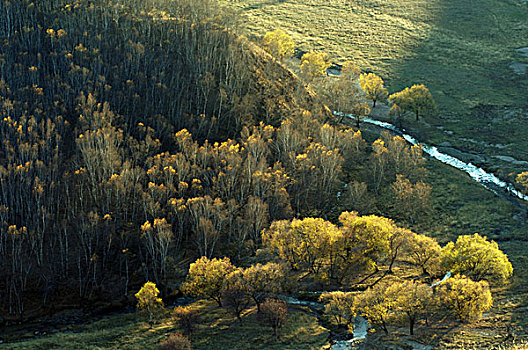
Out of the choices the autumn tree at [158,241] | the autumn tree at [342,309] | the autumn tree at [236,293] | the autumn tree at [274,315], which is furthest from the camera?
the autumn tree at [158,241]

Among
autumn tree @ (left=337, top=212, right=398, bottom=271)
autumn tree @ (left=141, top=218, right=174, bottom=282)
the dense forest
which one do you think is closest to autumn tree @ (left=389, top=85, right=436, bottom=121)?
the dense forest

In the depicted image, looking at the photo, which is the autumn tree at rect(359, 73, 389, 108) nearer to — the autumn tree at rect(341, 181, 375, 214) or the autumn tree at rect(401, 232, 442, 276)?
the autumn tree at rect(341, 181, 375, 214)

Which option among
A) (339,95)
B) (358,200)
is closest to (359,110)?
(339,95)

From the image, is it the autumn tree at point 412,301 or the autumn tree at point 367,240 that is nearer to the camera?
the autumn tree at point 412,301

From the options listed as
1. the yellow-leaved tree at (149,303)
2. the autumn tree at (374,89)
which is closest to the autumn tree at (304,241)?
the yellow-leaved tree at (149,303)

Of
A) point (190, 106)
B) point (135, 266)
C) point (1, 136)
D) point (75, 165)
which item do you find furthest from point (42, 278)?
point (190, 106)

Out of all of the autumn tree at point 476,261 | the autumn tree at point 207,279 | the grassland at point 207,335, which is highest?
the autumn tree at point 476,261

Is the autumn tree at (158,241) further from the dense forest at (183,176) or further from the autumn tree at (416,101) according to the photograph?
the autumn tree at (416,101)

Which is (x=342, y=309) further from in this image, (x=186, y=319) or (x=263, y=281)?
(x=186, y=319)
